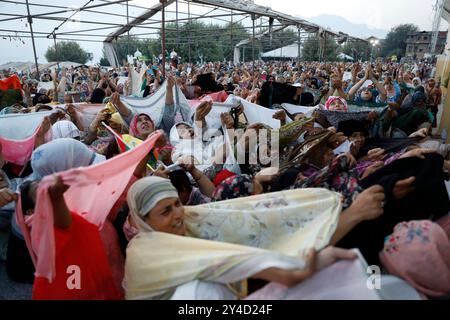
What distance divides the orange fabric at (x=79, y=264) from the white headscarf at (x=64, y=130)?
96.1 inches

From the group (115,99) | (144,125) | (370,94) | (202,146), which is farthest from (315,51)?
(202,146)

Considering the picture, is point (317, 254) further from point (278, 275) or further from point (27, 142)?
point (27, 142)

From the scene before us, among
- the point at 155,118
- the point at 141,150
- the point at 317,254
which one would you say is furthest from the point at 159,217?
the point at 155,118

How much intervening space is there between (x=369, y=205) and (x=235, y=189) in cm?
79

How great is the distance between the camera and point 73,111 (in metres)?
4.42

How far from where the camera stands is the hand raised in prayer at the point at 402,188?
162cm

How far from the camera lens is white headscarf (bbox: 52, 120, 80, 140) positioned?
12.1ft

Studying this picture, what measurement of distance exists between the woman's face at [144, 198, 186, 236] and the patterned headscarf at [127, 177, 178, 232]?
0.07 feet

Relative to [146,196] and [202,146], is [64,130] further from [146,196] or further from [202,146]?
[146,196]

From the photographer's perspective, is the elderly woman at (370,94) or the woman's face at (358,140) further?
the elderly woman at (370,94)

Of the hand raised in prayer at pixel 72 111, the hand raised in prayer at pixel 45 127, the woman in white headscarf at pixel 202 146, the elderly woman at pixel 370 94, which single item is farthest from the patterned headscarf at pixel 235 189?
the elderly woman at pixel 370 94

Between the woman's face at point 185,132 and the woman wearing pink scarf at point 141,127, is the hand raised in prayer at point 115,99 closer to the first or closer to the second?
the woman wearing pink scarf at point 141,127

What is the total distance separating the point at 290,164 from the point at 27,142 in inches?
101

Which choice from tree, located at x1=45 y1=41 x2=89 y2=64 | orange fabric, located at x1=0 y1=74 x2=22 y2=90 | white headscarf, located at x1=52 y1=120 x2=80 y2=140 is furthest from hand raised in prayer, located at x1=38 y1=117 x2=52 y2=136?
tree, located at x1=45 y1=41 x2=89 y2=64
